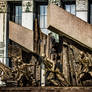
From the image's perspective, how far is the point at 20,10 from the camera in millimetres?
36344

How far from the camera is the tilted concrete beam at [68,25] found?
1939cm

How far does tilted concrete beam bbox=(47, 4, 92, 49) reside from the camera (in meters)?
19.4

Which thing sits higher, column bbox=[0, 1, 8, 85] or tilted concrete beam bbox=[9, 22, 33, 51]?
tilted concrete beam bbox=[9, 22, 33, 51]

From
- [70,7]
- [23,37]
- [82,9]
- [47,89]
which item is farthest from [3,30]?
[47,89]

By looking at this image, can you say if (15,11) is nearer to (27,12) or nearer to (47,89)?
(27,12)

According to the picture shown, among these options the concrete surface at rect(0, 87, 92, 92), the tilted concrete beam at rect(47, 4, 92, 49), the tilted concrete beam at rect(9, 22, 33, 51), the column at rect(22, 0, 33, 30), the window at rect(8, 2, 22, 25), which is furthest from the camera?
the window at rect(8, 2, 22, 25)

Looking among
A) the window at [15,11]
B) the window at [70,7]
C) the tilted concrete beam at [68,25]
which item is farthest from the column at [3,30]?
the tilted concrete beam at [68,25]

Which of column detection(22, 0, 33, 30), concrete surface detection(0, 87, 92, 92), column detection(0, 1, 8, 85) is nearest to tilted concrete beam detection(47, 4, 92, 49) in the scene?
concrete surface detection(0, 87, 92, 92)

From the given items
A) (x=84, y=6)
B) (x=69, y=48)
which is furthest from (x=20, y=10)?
(x=69, y=48)

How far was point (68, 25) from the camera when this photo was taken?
64.0 feet

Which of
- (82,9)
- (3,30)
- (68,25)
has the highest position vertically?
(68,25)

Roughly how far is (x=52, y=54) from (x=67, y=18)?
1781mm

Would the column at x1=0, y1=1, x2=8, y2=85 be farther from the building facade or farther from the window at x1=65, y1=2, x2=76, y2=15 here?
the window at x1=65, y1=2, x2=76, y2=15

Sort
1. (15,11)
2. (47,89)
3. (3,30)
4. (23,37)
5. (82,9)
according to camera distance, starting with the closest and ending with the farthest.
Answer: (47,89), (23,37), (82,9), (3,30), (15,11)
